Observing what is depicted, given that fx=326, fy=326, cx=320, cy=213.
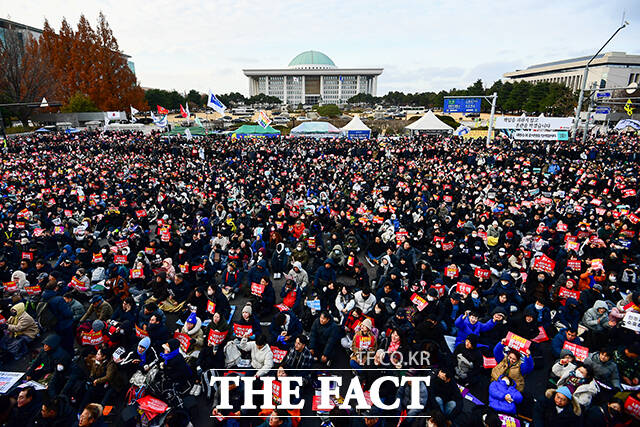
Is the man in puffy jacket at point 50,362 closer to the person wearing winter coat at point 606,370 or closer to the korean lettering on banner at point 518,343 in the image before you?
the korean lettering on banner at point 518,343

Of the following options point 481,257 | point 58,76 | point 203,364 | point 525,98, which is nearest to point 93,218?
point 203,364

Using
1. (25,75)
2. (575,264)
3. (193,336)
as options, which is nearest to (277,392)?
(193,336)

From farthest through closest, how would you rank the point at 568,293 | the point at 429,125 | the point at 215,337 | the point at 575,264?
the point at 429,125
the point at 575,264
the point at 568,293
the point at 215,337

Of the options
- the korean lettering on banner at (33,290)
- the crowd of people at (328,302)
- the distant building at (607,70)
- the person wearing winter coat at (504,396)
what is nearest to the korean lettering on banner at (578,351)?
the crowd of people at (328,302)

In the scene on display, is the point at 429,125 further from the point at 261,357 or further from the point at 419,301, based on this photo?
the point at 261,357

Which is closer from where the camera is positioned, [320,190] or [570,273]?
[570,273]

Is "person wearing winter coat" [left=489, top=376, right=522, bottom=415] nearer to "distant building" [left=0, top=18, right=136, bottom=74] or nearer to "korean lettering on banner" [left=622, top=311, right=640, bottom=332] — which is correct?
"korean lettering on banner" [left=622, top=311, right=640, bottom=332]

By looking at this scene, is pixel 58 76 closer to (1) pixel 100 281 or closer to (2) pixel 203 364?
(1) pixel 100 281
